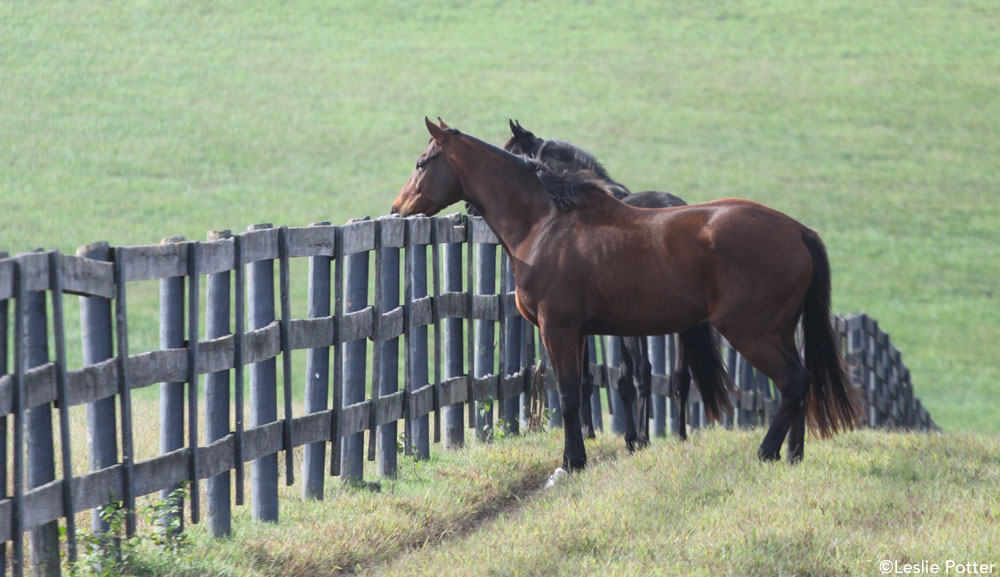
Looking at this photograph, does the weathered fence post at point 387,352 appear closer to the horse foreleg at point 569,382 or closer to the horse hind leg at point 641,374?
the horse foreleg at point 569,382

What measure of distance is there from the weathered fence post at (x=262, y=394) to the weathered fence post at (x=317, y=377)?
442 millimetres

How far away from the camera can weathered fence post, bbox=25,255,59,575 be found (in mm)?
4961

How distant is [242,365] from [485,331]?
131 inches

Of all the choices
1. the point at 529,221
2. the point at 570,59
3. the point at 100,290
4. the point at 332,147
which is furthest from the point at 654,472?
the point at 570,59

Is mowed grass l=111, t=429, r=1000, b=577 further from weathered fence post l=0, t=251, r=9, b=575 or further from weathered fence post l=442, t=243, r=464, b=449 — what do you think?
weathered fence post l=442, t=243, r=464, b=449

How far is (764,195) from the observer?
94.9 feet

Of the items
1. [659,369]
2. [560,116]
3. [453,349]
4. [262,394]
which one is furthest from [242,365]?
[560,116]

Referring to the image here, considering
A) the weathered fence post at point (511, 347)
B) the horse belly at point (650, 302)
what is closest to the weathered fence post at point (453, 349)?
the weathered fence post at point (511, 347)

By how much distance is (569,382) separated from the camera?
7.92m

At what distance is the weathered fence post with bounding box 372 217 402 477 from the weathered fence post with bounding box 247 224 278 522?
3.62 feet

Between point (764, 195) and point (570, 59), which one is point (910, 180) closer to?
point (764, 195)

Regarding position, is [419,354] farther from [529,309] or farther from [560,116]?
[560,116]

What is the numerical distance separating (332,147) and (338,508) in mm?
25913

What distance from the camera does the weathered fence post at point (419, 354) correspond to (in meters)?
8.31
